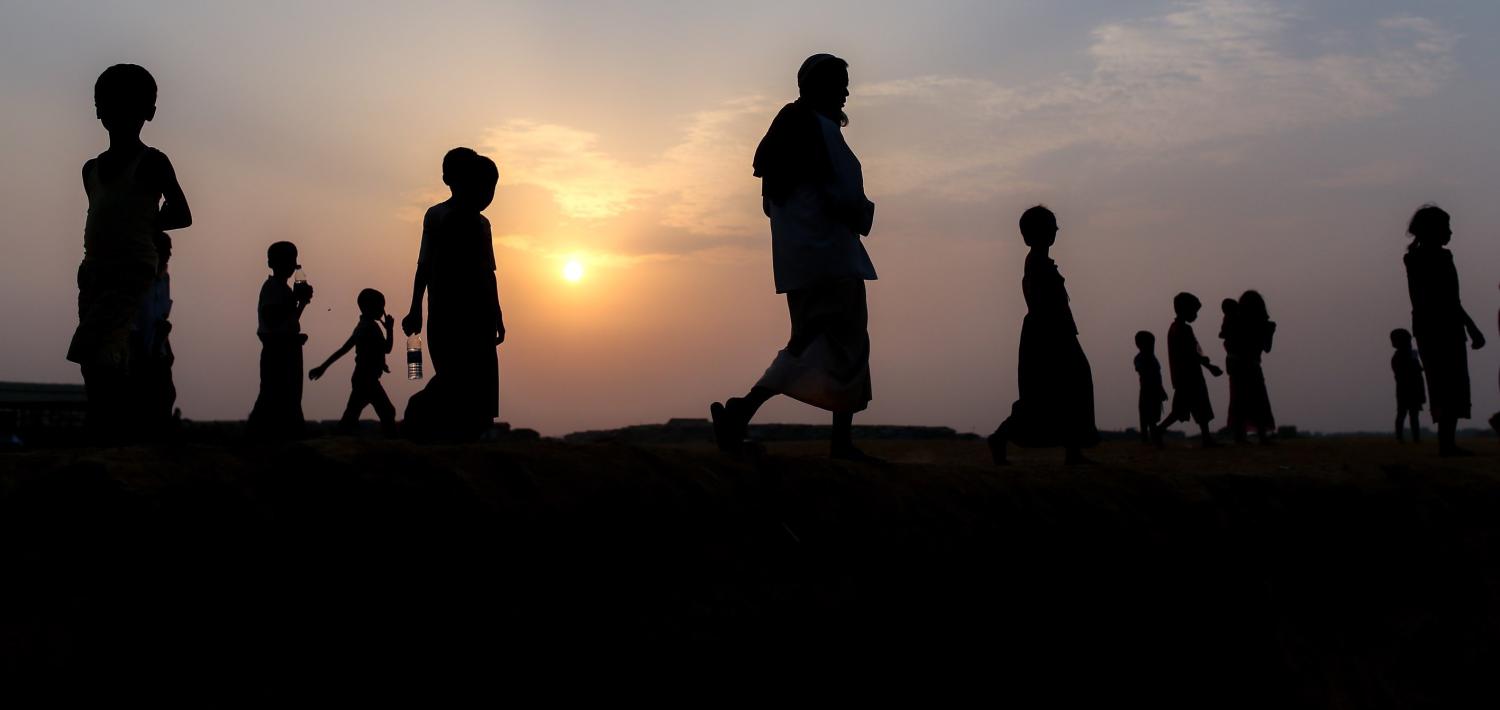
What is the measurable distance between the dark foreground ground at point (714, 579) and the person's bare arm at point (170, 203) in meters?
2.30

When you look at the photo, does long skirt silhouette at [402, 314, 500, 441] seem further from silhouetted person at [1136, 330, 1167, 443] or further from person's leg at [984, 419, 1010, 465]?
silhouetted person at [1136, 330, 1167, 443]

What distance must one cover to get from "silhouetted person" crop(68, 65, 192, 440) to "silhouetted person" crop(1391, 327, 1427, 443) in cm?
1472

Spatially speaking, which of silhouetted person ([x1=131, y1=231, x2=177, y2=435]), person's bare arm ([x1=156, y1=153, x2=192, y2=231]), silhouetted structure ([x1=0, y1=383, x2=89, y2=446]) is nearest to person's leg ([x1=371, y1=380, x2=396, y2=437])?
silhouetted structure ([x1=0, y1=383, x2=89, y2=446])

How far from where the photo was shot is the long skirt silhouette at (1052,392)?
738 centimetres

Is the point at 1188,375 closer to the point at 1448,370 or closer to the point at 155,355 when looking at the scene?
the point at 1448,370

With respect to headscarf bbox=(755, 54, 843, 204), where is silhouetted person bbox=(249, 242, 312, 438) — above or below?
below

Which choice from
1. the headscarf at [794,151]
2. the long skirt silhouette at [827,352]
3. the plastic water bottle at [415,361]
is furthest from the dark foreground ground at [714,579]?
the plastic water bottle at [415,361]

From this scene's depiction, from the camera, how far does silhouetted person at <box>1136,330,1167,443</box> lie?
14625mm

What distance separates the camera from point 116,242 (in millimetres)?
4926

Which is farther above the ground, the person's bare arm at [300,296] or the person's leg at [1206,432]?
the person's bare arm at [300,296]

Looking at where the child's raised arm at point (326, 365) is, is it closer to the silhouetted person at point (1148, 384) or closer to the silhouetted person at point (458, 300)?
the silhouetted person at point (458, 300)

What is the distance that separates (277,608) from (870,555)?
187 cm

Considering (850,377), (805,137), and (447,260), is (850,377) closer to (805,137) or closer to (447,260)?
(805,137)

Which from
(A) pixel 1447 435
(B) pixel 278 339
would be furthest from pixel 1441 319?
(B) pixel 278 339
